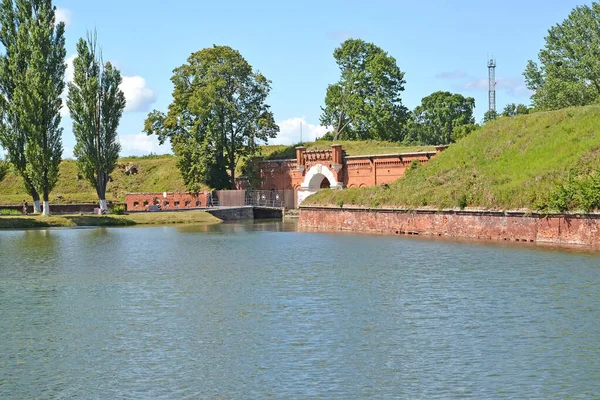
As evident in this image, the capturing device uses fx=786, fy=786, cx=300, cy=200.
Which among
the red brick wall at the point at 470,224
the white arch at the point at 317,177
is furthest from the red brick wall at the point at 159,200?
the red brick wall at the point at 470,224

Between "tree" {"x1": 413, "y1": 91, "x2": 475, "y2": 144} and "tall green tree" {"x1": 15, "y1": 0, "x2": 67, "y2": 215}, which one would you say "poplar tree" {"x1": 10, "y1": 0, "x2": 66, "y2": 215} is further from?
"tree" {"x1": 413, "y1": 91, "x2": 475, "y2": 144}

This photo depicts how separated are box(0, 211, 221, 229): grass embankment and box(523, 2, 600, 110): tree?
104 ft

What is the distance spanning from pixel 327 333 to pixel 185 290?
8292mm

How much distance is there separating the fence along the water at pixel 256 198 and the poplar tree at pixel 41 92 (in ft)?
61.3

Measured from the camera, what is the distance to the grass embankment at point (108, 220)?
183 feet

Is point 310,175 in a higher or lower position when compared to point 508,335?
higher

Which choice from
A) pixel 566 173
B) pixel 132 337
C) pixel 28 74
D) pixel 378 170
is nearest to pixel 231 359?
pixel 132 337

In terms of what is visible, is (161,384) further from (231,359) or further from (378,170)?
(378,170)

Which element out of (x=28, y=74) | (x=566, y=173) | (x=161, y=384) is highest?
(x=28, y=74)

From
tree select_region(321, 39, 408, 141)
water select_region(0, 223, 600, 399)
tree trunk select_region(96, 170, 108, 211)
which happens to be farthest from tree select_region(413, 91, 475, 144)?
water select_region(0, 223, 600, 399)

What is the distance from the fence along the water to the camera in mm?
72188

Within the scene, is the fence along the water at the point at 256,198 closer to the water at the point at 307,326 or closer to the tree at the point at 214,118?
the tree at the point at 214,118

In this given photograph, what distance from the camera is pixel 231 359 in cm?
1603

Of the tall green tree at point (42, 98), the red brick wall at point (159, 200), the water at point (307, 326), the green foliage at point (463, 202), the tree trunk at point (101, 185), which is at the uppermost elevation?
the tall green tree at point (42, 98)
